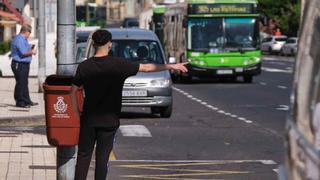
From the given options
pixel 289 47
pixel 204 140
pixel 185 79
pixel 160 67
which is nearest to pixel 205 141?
pixel 204 140

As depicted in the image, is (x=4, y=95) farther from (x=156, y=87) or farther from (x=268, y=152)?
(x=268, y=152)

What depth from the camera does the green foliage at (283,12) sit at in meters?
82.1

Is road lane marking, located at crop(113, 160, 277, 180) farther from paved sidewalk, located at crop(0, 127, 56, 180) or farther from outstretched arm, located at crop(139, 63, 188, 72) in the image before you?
outstretched arm, located at crop(139, 63, 188, 72)

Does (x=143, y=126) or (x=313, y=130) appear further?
(x=143, y=126)

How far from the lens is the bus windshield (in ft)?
105

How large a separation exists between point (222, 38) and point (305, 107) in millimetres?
27942

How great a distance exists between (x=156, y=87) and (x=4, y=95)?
7.88 m

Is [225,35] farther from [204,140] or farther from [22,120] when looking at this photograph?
[204,140]

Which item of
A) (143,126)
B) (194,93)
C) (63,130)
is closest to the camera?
(63,130)

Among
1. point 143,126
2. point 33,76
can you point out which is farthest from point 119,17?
point 143,126

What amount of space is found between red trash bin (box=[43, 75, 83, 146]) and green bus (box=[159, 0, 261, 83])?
23.6m

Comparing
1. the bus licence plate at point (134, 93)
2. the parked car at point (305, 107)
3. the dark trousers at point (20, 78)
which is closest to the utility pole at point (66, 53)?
the parked car at point (305, 107)

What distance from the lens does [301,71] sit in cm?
430

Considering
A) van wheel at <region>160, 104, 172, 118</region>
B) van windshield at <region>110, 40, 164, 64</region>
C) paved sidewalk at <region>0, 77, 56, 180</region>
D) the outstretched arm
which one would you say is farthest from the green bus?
the outstretched arm
